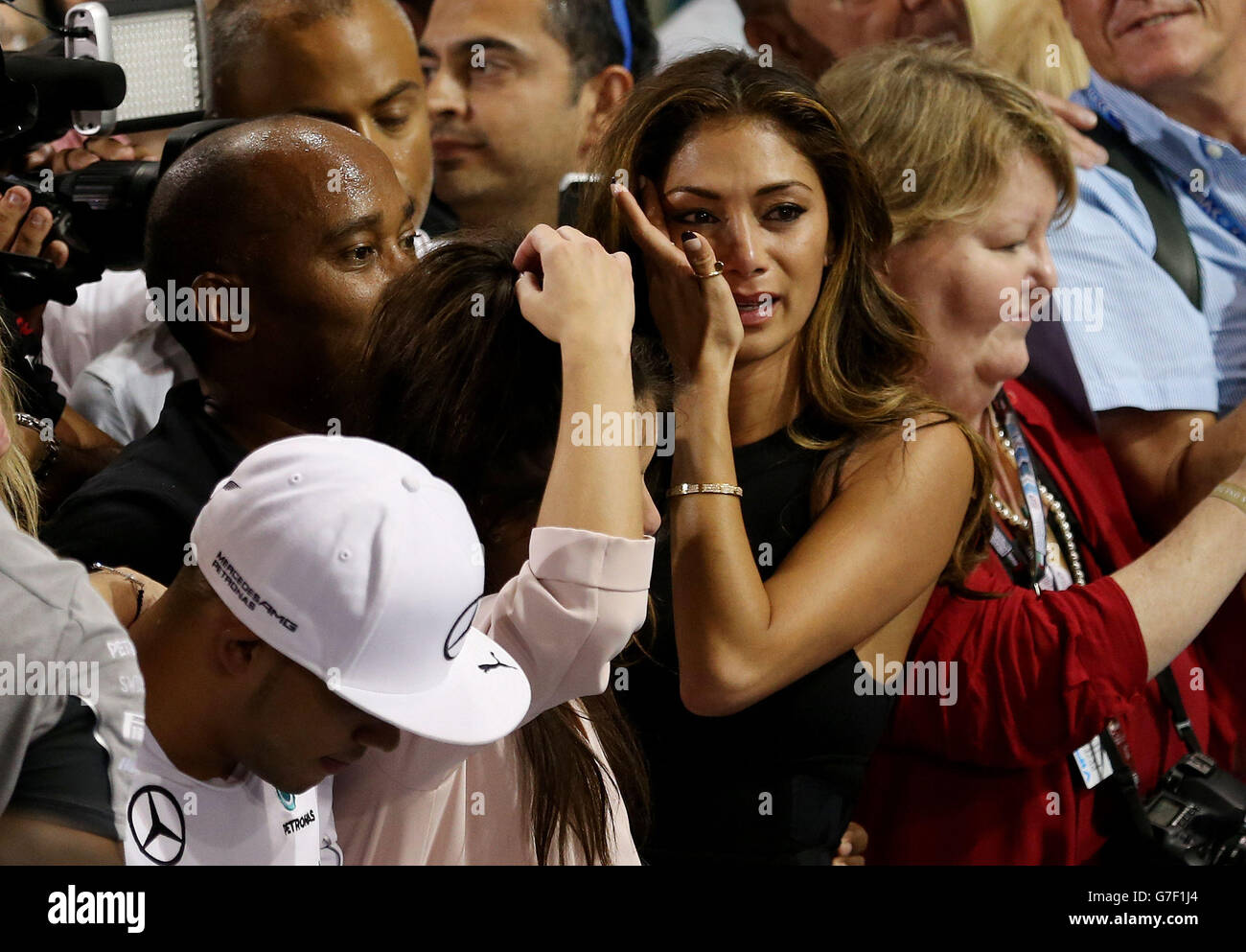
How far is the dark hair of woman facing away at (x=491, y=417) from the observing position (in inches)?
57.4

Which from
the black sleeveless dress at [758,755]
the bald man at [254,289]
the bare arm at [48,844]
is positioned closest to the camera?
the bare arm at [48,844]

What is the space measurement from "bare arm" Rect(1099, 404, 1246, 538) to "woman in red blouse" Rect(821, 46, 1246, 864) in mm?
52

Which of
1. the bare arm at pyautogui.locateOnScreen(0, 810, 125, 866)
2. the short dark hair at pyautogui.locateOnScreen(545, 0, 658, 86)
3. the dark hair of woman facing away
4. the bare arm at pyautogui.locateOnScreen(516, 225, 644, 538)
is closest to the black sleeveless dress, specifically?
the dark hair of woman facing away

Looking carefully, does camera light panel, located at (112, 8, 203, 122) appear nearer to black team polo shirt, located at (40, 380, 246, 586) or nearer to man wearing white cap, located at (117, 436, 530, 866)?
black team polo shirt, located at (40, 380, 246, 586)

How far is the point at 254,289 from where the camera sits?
5.28 ft

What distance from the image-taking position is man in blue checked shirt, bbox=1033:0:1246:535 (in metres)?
2.28

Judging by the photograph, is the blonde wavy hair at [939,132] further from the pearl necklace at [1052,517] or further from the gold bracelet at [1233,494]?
the gold bracelet at [1233,494]

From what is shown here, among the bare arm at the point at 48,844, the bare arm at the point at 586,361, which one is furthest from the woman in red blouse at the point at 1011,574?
the bare arm at the point at 48,844

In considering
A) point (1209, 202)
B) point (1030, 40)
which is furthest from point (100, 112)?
point (1209, 202)

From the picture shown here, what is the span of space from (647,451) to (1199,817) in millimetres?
1000

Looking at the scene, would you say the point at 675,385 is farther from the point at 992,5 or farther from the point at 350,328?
the point at 992,5

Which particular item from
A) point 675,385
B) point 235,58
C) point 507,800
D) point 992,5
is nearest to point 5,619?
point 507,800

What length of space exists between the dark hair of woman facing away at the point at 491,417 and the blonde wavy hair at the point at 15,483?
1.09ft
